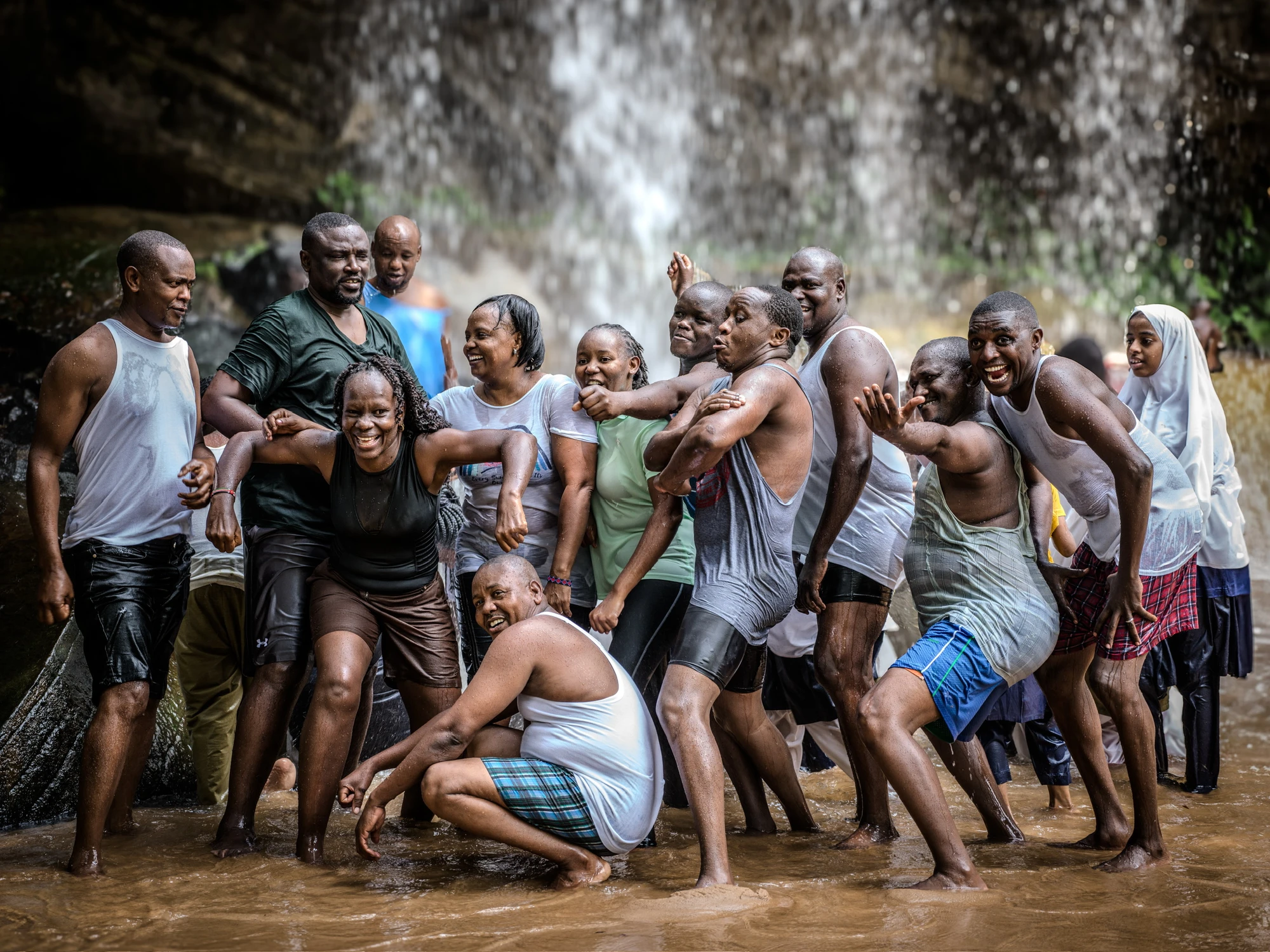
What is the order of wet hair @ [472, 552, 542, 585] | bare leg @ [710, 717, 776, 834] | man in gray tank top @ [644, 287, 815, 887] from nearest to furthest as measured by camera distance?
1. man in gray tank top @ [644, 287, 815, 887]
2. wet hair @ [472, 552, 542, 585]
3. bare leg @ [710, 717, 776, 834]

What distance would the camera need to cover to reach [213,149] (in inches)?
519

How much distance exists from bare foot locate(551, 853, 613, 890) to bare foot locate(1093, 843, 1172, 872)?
62.4 inches

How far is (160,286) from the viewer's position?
424cm

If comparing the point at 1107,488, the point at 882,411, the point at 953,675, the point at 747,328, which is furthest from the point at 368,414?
the point at 1107,488

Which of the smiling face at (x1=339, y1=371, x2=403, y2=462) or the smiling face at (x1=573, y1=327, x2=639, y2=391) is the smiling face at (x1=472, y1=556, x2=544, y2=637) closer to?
the smiling face at (x1=339, y1=371, x2=403, y2=462)

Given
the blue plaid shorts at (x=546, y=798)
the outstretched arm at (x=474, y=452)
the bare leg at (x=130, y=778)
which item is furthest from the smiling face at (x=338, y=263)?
the blue plaid shorts at (x=546, y=798)

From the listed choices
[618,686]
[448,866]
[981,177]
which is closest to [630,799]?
[618,686]

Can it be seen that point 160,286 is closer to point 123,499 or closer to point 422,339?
point 123,499

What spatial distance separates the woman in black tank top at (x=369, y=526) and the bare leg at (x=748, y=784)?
41.1 inches

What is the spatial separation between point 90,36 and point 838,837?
11896 mm

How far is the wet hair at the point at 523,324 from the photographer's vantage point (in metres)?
4.67

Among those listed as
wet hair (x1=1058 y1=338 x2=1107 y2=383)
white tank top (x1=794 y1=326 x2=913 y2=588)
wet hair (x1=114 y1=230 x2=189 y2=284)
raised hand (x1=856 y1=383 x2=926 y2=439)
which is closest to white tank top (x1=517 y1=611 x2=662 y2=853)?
white tank top (x1=794 y1=326 x2=913 y2=588)

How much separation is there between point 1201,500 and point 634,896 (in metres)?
2.85

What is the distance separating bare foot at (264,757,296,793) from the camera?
206 inches
